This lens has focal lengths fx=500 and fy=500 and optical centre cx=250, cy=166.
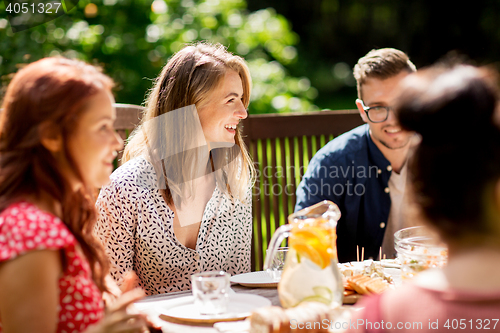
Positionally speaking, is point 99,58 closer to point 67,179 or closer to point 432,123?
point 67,179

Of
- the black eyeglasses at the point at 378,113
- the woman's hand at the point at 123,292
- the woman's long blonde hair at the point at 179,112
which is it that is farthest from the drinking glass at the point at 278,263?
the black eyeglasses at the point at 378,113

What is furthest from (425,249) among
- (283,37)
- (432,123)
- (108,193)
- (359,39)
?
(359,39)

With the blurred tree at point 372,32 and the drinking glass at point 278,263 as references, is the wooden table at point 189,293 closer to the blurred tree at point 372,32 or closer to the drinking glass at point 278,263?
the drinking glass at point 278,263

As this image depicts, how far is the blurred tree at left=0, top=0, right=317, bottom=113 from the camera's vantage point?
426 centimetres

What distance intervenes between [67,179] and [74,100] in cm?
18

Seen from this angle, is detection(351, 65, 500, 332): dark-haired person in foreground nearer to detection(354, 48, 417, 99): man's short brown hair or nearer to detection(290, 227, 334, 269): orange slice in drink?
detection(290, 227, 334, 269): orange slice in drink

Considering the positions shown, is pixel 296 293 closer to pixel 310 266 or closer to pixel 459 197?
pixel 310 266

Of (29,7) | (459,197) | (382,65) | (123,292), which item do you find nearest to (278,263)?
(123,292)

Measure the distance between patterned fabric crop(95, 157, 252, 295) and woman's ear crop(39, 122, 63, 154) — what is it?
93cm

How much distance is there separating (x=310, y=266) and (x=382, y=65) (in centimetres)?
188

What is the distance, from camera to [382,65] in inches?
110

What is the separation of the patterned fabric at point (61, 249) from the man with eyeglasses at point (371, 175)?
1.82 m

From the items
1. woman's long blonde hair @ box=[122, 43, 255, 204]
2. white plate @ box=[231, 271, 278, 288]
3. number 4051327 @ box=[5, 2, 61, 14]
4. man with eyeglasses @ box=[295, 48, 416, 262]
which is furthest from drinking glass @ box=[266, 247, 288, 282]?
number 4051327 @ box=[5, 2, 61, 14]

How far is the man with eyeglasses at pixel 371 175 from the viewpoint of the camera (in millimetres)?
2795
